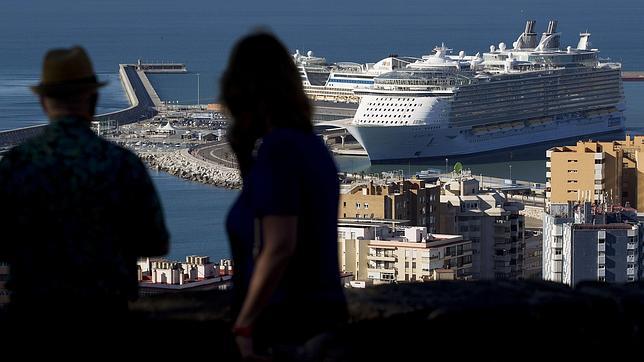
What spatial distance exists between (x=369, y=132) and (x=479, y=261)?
17.5m

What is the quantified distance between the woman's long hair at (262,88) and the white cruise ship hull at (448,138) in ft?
100

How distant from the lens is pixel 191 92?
47156 millimetres

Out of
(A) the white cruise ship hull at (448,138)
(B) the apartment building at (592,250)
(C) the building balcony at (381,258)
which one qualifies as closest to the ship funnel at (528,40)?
(A) the white cruise ship hull at (448,138)

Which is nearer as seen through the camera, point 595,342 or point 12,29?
point 595,342

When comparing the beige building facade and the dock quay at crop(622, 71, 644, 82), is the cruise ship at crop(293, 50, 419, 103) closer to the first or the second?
the dock quay at crop(622, 71, 644, 82)

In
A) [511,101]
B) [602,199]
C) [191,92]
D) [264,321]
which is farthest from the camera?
[191,92]

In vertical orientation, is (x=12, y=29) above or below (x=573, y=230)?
above

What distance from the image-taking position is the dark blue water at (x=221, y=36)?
29.1 metres

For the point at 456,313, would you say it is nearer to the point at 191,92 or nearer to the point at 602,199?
the point at 602,199

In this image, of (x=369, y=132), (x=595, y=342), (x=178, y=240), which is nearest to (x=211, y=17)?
(x=369, y=132)

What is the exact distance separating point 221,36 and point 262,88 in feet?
248

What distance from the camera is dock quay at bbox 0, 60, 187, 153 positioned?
104 feet

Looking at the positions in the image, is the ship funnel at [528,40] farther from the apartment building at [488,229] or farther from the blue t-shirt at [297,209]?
the blue t-shirt at [297,209]

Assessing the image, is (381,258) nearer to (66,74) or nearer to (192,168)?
(66,74)
